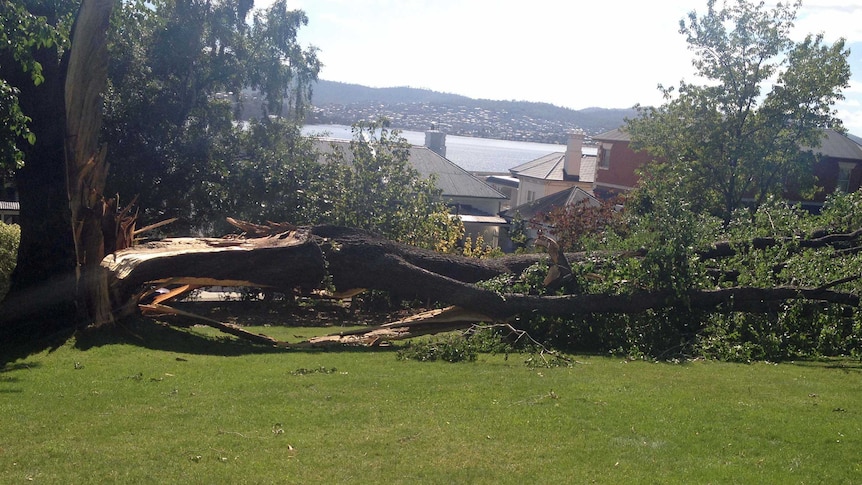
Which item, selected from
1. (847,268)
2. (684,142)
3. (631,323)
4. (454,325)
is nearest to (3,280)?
(454,325)

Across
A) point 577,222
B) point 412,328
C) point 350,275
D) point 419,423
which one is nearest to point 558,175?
point 577,222

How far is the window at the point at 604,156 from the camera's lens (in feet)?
142

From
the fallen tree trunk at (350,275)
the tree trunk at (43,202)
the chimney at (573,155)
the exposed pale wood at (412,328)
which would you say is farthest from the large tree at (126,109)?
the chimney at (573,155)

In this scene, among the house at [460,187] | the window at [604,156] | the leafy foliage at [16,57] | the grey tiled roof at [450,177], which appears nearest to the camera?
the leafy foliage at [16,57]

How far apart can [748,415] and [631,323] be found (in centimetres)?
473

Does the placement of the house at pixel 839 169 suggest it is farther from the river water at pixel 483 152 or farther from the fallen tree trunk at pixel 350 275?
the fallen tree trunk at pixel 350 275

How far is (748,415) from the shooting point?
679 cm

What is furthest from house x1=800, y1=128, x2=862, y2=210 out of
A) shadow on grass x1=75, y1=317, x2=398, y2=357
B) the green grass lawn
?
shadow on grass x1=75, y1=317, x2=398, y2=357

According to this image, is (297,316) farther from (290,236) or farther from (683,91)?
(683,91)

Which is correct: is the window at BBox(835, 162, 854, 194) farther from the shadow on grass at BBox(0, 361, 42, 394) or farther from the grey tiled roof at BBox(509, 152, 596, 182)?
the shadow on grass at BBox(0, 361, 42, 394)

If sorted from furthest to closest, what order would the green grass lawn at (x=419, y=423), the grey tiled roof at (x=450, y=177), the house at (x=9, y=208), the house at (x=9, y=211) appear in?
1. the grey tiled roof at (x=450, y=177)
2. the house at (x=9, y=211)
3. the house at (x=9, y=208)
4. the green grass lawn at (x=419, y=423)

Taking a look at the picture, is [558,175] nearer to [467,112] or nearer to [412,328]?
[467,112]

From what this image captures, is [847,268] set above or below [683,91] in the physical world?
below

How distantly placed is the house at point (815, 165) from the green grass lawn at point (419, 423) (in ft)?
94.9
